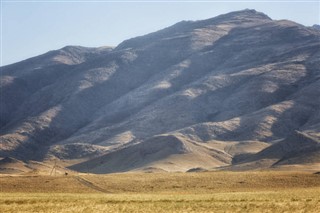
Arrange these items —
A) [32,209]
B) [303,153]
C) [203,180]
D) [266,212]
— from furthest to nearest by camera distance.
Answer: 1. [303,153]
2. [203,180]
3. [32,209]
4. [266,212]

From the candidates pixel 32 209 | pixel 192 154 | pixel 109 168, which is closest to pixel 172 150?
pixel 192 154

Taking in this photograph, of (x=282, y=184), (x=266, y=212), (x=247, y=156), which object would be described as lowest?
(x=247, y=156)

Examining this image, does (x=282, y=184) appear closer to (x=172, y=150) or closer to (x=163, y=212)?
(x=163, y=212)

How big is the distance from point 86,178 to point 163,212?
47.2 m

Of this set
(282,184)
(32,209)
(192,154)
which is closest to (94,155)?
(192,154)

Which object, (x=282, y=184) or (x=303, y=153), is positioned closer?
(x=282, y=184)

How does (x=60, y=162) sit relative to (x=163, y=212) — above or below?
below

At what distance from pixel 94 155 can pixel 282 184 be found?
123 metres

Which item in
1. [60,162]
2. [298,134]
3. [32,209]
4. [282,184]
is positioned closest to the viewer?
[32,209]

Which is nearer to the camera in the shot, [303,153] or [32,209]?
[32,209]

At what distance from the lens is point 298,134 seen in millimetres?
150500

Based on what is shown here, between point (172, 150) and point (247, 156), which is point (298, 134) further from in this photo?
point (172, 150)

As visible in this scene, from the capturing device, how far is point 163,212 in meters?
34.0

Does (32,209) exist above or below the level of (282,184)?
above
